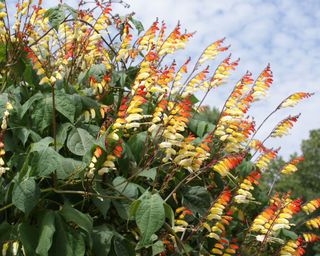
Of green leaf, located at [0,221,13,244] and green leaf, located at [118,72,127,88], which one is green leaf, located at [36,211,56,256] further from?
green leaf, located at [118,72,127,88]

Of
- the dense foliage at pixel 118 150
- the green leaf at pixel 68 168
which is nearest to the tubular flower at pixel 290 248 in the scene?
the dense foliage at pixel 118 150

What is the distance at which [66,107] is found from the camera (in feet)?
8.56

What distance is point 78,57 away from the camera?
10.5 ft

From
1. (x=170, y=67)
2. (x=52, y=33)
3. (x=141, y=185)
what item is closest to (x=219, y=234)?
(x=141, y=185)

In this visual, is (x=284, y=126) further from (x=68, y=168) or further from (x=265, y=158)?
(x=68, y=168)

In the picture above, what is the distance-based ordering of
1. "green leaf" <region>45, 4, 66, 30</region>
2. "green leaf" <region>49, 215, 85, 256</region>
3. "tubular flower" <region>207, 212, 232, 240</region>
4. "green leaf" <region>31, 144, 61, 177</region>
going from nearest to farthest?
1. "green leaf" <region>31, 144, 61, 177</region>
2. "green leaf" <region>49, 215, 85, 256</region>
3. "green leaf" <region>45, 4, 66, 30</region>
4. "tubular flower" <region>207, 212, 232, 240</region>

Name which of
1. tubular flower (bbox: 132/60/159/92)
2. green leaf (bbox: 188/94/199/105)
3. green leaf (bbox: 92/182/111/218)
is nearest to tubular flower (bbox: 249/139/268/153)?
green leaf (bbox: 188/94/199/105)

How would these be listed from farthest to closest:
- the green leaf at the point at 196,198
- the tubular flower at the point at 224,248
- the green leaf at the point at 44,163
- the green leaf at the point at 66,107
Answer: the tubular flower at the point at 224,248
the green leaf at the point at 196,198
the green leaf at the point at 66,107
the green leaf at the point at 44,163

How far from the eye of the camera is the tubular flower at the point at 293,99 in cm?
329

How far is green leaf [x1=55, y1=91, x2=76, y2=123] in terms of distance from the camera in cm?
260

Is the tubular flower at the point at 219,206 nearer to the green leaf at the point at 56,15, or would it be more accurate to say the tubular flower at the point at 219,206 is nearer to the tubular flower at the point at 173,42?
the tubular flower at the point at 173,42

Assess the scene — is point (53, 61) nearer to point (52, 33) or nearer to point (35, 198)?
point (52, 33)

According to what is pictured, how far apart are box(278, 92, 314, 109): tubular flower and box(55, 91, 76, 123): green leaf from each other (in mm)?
1311

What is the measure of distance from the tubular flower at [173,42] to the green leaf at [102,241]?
1.14 metres
